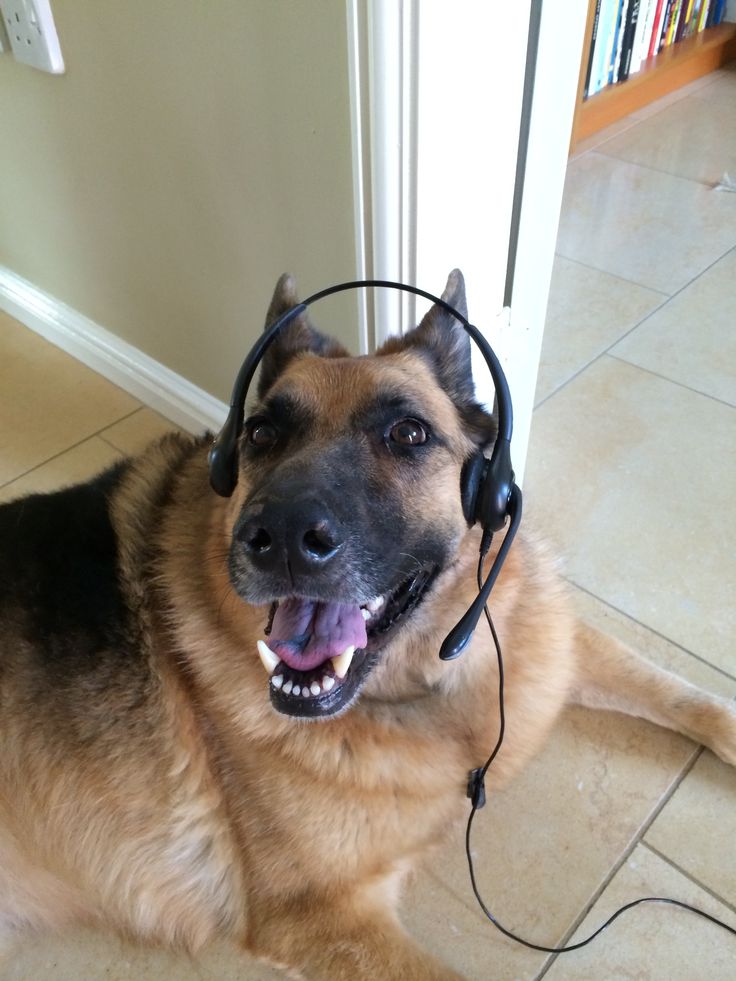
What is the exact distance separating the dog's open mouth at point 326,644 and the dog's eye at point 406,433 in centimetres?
17

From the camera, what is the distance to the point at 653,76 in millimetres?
3572

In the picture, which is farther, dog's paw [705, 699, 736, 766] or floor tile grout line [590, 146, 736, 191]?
floor tile grout line [590, 146, 736, 191]

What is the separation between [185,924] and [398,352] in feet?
3.23

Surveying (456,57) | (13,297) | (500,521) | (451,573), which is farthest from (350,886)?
(13,297)

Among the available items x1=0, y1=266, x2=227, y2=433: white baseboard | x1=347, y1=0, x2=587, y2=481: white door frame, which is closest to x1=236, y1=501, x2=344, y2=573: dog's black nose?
x1=347, y1=0, x2=587, y2=481: white door frame

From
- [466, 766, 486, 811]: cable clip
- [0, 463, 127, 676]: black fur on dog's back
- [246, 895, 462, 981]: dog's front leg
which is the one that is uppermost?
[0, 463, 127, 676]: black fur on dog's back

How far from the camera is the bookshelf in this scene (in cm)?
336

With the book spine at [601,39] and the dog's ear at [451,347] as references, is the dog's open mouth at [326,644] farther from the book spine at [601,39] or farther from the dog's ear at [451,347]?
the book spine at [601,39]

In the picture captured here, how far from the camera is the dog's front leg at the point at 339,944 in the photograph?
1.10 meters

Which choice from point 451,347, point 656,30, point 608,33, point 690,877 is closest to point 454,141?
point 451,347

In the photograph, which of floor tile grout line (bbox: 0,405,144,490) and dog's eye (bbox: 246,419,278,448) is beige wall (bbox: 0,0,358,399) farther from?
dog's eye (bbox: 246,419,278,448)

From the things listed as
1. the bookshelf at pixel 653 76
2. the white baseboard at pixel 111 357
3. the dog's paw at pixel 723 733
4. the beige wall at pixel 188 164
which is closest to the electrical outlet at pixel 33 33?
the beige wall at pixel 188 164

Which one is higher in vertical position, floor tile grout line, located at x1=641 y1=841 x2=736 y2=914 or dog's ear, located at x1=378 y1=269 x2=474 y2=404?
dog's ear, located at x1=378 y1=269 x2=474 y2=404

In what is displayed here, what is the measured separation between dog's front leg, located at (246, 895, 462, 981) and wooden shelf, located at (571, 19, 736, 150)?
125 inches
